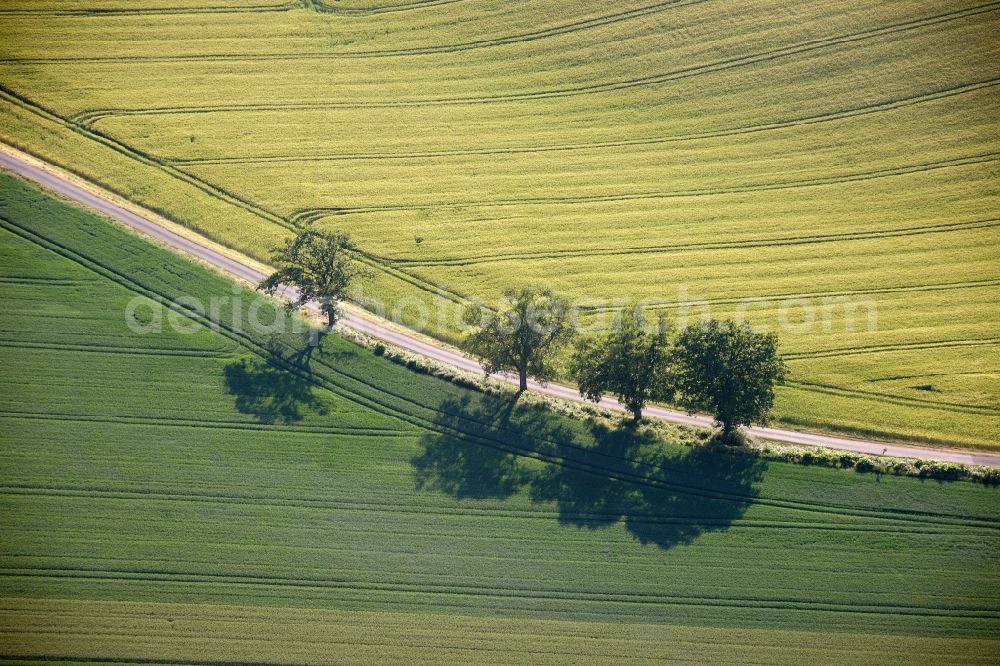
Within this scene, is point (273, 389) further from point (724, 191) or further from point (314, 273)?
point (724, 191)

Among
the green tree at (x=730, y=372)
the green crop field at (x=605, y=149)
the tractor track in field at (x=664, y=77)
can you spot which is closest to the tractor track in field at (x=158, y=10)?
the green crop field at (x=605, y=149)

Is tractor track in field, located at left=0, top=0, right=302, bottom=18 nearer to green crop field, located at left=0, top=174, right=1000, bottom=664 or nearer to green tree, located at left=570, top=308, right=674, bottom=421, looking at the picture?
green crop field, located at left=0, top=174, right=1000, bottom=664

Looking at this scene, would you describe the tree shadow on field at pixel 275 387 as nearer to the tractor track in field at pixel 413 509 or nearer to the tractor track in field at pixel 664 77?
the tractor track in field at pixel 413 509

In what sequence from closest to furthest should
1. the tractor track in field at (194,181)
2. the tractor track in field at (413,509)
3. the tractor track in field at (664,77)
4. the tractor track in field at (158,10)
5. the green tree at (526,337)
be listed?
the tractor track in field at (413,509) < the green tree at (526,337) < the tractor track in field at (194,181) < the tractor track in field at (664,77) < the tractor track in field at (158,10)

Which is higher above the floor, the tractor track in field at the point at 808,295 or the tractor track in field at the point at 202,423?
the tractor track in field at the point at 808,295

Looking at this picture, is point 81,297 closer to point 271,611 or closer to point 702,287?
point 271,611

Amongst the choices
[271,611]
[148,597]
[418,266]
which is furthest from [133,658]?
[418,266]
